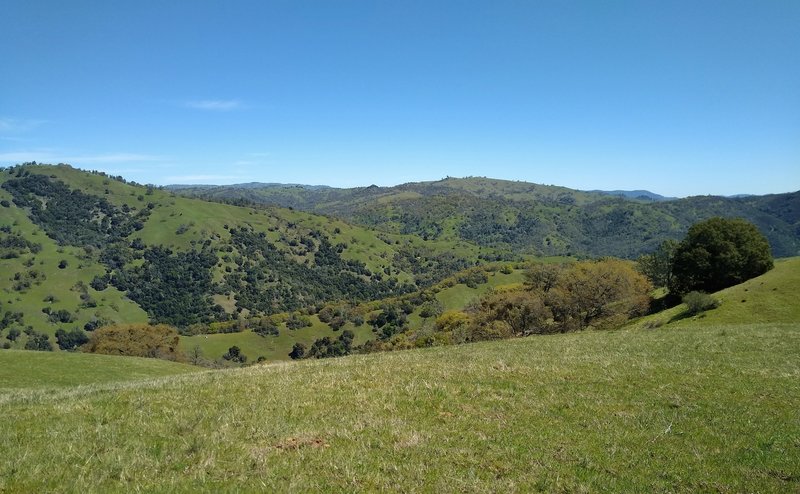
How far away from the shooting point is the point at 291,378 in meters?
16.8

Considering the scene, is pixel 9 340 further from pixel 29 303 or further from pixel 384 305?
pixel 384 305

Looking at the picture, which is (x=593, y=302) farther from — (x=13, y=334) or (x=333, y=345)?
(x=13, y=334)

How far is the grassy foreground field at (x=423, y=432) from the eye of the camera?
A: 26.7 feet

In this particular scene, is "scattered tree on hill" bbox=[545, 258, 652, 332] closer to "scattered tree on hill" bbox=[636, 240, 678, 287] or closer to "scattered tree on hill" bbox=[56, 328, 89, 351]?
"scattered tree on hill" bbox=[636, 240, 678, 287]

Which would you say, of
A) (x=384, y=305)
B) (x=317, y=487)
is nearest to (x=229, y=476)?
(x=317, y=487)

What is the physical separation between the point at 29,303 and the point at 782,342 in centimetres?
24285

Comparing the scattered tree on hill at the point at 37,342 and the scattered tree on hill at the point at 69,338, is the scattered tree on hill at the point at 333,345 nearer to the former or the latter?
the scattered tree on hill at the point at 69,338

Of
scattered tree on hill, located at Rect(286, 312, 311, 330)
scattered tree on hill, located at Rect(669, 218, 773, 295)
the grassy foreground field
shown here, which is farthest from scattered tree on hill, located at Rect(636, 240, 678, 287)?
scattered tree on hill, located at Rect(286, 312, 311, 330)

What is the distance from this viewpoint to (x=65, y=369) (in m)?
33.2

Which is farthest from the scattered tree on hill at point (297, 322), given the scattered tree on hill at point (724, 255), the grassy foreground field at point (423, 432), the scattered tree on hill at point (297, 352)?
the grassy foreground field at point (423, 432)

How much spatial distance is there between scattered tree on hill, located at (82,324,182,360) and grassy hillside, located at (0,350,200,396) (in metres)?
38.2

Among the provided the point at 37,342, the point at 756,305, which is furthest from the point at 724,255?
the point at 37,342

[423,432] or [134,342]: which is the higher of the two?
[423,432]

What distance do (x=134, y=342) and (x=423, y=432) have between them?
3127 inches
